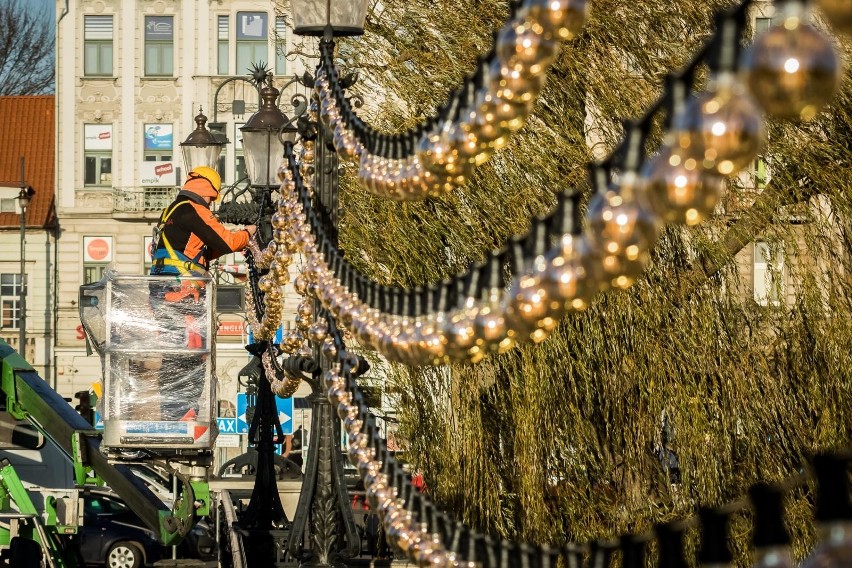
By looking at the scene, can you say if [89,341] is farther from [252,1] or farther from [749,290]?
[252,1]

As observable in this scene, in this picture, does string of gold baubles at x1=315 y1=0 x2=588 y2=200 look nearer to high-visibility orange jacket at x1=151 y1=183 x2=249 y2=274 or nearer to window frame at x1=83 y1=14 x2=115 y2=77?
high-visibility orange jacket at x1=151 y1=183 x2=249 y2=274

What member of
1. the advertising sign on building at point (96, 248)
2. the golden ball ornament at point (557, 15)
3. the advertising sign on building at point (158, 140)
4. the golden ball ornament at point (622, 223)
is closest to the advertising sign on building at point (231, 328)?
the advertising sign on building at point (96, 248)

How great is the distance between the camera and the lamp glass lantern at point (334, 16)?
19.3 ft

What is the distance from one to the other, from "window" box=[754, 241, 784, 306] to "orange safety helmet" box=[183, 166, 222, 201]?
11.1 feet

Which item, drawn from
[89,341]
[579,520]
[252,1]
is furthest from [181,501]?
[252,1]

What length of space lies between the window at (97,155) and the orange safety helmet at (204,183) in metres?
41.6

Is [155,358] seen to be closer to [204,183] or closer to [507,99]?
[204,183]

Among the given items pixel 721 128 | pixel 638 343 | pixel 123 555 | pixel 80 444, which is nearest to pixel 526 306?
pixel 721 128

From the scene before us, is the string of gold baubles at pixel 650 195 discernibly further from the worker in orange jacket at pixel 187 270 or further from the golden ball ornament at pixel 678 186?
the worker in orange jacket at pixel 187 270

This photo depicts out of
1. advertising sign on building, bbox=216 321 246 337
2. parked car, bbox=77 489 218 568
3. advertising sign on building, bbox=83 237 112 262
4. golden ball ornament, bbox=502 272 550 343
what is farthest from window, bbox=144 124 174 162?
golden ball ornament, bbox=502 272 550 343

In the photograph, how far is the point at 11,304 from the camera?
49.9 metres

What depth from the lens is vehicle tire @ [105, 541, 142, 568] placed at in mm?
20672

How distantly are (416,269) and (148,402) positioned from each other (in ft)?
5.53

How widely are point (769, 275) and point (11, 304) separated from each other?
45.7m
